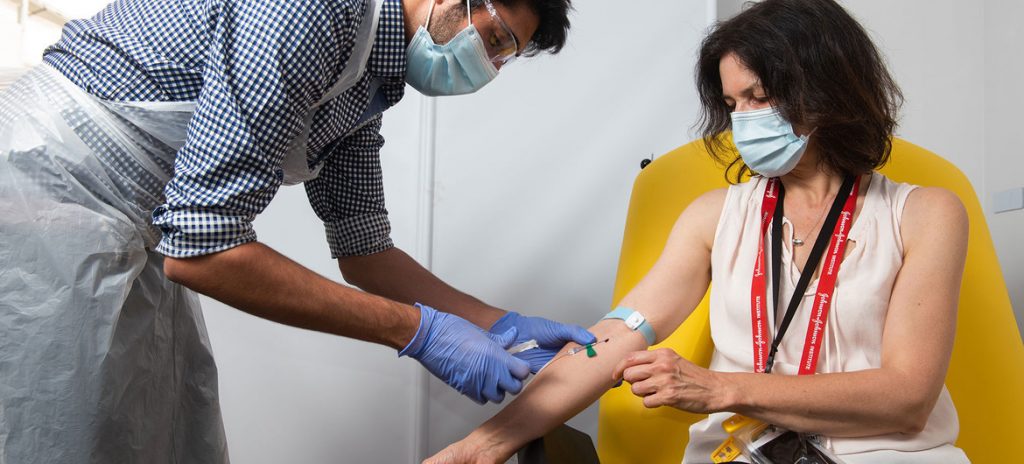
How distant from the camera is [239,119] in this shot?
1.14 m

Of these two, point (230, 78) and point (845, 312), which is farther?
point (845, 312)

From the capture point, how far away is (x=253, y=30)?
116 centimetres

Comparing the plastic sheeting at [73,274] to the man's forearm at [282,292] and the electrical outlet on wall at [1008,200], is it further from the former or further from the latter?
the electrical outlet on wall at [1008,200]

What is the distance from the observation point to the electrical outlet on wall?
7.22ft

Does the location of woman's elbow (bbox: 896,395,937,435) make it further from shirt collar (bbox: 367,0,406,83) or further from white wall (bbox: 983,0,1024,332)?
white wall (bbox: 983,0,1024,332)

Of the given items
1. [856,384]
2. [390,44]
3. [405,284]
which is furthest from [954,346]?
[390,44]

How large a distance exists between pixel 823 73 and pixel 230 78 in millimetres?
998

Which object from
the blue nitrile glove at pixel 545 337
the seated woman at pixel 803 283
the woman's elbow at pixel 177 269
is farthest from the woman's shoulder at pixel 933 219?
the woman's elbow at pixel 177 269

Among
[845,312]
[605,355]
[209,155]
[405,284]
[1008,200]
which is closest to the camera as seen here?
[209,155]

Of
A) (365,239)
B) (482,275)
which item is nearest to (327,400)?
(482,275)

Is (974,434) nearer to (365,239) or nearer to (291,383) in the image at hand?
(365,239)

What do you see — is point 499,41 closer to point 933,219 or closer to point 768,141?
point 768,141

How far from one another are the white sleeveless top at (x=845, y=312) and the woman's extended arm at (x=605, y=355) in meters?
0.04

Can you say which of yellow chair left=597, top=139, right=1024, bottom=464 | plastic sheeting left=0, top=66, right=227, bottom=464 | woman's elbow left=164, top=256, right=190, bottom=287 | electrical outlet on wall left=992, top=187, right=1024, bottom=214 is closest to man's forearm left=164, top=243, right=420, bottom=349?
woman's elbow left=164, top=256, right=190, bottom=287
